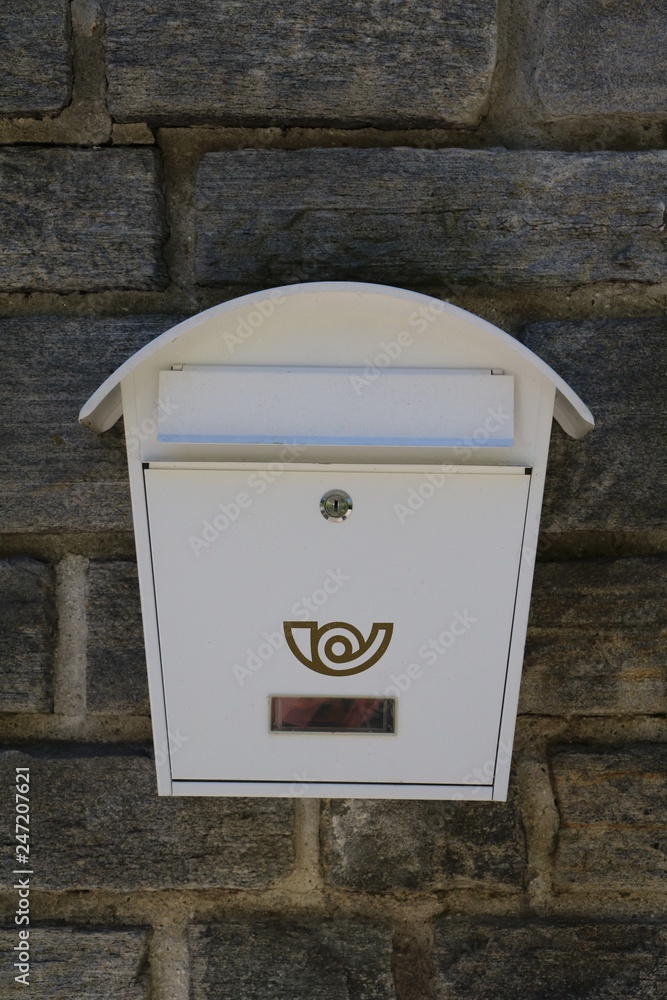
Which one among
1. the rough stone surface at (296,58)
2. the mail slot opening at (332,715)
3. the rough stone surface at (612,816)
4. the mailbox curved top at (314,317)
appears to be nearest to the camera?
the mailbox curved top at (314,317)

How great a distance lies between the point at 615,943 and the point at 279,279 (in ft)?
3.67

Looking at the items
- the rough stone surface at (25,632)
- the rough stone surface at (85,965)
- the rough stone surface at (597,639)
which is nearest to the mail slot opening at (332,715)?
the rough stone surface at (597,639)

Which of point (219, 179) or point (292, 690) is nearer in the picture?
point (292, 690)

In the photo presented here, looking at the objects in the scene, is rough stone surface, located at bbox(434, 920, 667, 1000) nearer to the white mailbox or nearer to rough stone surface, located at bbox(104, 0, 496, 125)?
the white mailbox

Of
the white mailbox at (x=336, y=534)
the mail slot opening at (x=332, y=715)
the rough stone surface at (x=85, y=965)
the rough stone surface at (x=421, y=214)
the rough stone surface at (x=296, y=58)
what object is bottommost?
the rough stone surface at (x=85, y=965)

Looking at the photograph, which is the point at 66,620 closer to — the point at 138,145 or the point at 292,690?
the point at 292,690

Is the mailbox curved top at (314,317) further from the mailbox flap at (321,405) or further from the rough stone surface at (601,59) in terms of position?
the rough stone surface at (601,59)

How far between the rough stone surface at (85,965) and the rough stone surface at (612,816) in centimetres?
66

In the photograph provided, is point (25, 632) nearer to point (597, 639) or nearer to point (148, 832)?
point (148, 832)

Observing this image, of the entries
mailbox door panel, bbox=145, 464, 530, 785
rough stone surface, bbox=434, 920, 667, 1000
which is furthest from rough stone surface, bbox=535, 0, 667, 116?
rough stone surface, bbox=434, 920, 667, 1000

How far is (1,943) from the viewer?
1.26m

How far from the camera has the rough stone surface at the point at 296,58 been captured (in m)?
1.12

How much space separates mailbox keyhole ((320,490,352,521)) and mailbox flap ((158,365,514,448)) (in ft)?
0.24

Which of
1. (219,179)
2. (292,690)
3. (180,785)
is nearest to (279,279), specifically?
(219,179)
